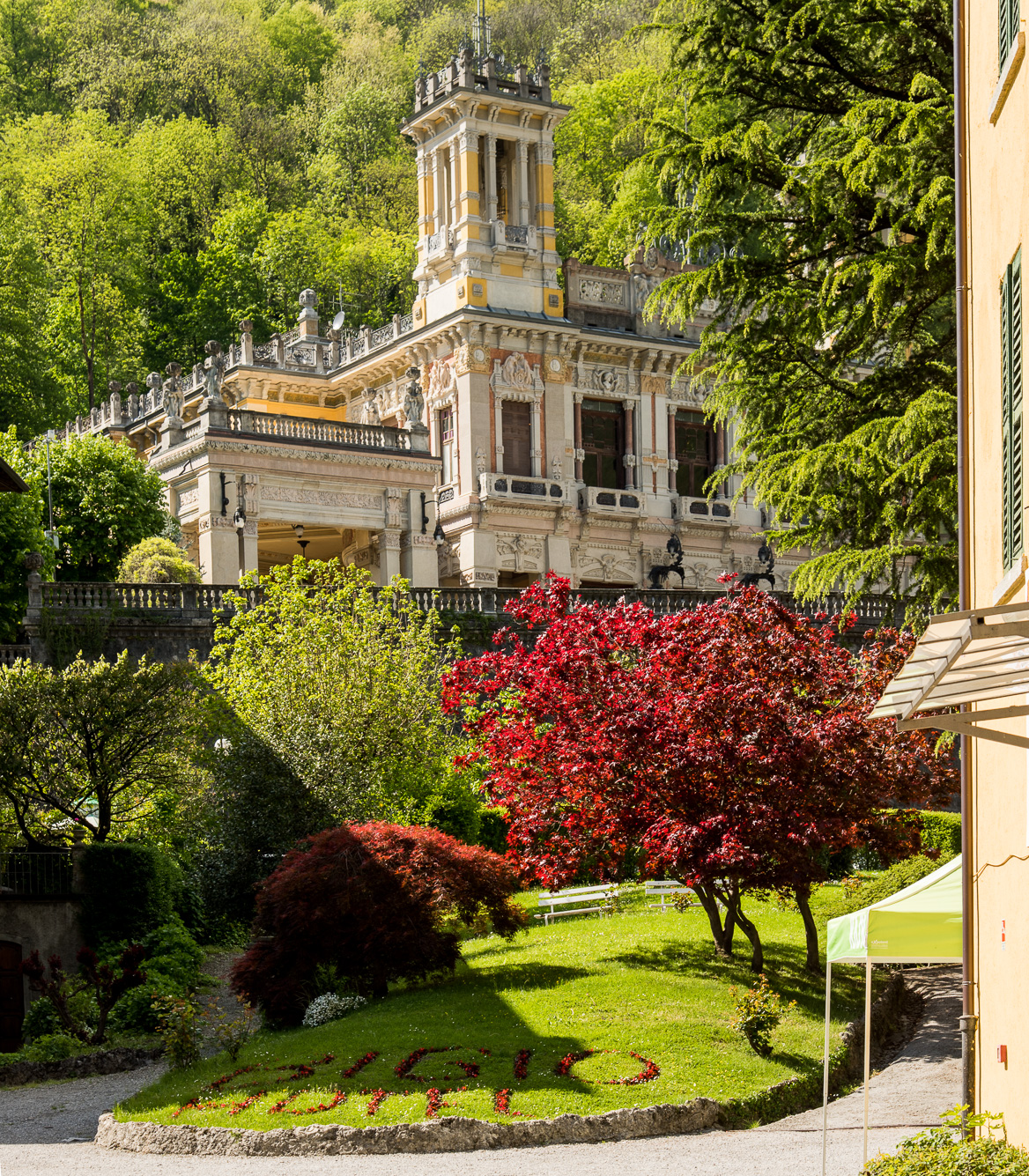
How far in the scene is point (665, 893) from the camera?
27.3 meters

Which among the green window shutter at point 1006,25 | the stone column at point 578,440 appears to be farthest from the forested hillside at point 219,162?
the green window shutter at point 1006,25

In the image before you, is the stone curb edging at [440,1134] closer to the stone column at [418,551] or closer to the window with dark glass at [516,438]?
the stone column at [418,551]

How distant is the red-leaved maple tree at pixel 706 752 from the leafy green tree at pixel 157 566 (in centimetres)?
1545

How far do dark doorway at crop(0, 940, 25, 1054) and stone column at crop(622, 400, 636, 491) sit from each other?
2682 cm

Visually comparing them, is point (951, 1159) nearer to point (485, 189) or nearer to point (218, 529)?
point (218, 529)

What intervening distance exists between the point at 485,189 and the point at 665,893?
24755mm

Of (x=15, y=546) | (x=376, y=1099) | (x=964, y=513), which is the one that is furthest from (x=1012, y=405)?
(x=15, y=546)

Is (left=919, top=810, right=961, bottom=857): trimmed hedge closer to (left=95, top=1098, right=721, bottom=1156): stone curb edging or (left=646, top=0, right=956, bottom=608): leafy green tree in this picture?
A: (left=646, top=0, right=956, bottom=608): leafy green tree

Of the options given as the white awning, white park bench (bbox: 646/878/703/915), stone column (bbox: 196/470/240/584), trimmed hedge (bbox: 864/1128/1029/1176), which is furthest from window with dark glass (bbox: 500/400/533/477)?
the white awning

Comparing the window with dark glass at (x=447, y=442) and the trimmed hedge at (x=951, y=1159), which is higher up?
the window with dark glass at (x=447, y=442)

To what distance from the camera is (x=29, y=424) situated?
53.5m

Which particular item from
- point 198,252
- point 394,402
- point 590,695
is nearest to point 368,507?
point 394,402

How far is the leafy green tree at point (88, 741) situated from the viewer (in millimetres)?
25609

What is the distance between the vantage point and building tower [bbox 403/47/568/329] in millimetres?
45188
